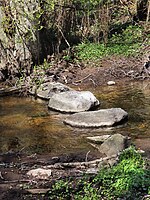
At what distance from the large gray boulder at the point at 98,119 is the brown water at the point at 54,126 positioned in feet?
0.43

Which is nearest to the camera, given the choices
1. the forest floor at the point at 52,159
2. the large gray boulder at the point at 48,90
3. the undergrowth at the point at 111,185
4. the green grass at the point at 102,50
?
the undergrowth at the point at 111,185

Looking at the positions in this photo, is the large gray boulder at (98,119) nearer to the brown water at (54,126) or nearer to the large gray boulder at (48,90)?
the brown water at (54,126)

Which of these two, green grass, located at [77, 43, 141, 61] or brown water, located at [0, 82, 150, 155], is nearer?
brown water, located at [0, 82, 150, 155]

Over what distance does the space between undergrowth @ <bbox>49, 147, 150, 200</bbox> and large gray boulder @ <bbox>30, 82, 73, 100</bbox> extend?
18.3 feet

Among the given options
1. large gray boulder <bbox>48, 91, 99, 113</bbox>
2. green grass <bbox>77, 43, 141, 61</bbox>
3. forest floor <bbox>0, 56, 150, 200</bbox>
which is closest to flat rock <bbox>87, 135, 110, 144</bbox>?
forest floor <bbox>0, 56, 150, 200</bbox>

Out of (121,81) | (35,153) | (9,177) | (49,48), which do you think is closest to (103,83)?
(121,81)

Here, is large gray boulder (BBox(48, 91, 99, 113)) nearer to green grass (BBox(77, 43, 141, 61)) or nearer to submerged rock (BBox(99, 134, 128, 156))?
submerged rock (BBox(99, 134, 128, 156))

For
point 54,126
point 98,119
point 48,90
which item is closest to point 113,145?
point 98,119

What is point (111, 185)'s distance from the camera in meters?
4.60

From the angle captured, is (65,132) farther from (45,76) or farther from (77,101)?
(45,76)

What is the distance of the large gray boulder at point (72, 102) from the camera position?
916 cm

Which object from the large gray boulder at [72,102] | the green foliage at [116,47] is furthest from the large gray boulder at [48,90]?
the green foliage at [116,47]

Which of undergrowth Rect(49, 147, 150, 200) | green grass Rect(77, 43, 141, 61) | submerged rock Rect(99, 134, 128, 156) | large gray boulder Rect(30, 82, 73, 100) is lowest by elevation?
large gray boulder Rect(30, 82, 73, 100)

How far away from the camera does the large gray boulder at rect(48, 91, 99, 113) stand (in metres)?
9.16
